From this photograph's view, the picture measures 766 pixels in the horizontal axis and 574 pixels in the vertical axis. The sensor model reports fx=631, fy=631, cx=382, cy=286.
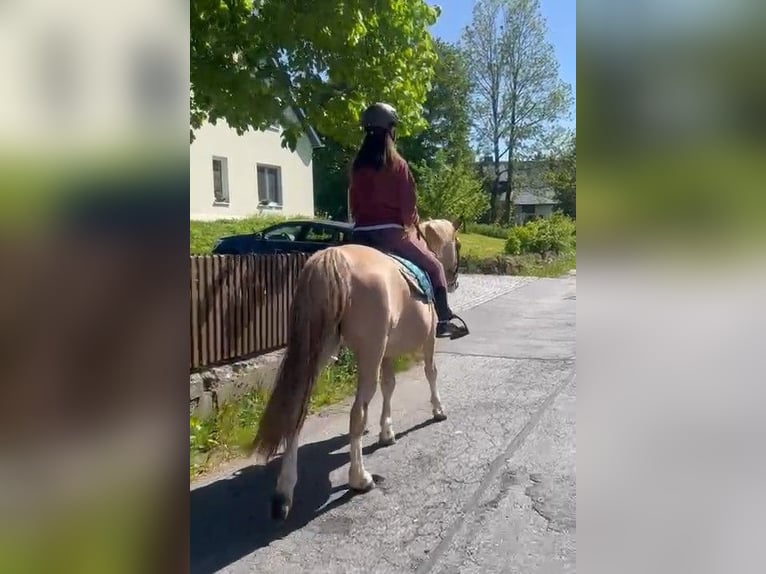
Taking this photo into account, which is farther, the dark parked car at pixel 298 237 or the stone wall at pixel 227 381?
the dark parked car at pixel 298 237

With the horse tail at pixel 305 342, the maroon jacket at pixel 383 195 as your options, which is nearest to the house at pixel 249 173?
the horse tail at pixel 305 342

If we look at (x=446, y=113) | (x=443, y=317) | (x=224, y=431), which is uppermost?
(x=446, y=113)

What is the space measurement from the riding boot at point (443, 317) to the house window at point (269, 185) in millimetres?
2106

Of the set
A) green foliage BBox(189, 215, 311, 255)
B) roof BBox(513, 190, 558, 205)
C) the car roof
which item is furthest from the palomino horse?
the car roof

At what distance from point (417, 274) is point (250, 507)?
1.67m

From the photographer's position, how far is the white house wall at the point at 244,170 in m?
3.72

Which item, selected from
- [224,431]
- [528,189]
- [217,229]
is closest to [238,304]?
[217,229]

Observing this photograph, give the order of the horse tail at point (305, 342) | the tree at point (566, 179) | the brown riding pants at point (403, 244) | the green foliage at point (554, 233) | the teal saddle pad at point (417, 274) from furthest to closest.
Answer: the brown riding pants at point (403, 244), the teal saddle pad at point (417, 274), the horse tail at point (305, 342), the green foliage at point (554, 233), the tree at point (566, 179)

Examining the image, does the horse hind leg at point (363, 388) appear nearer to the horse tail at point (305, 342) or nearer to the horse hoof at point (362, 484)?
the horse hoof at point (362, 484)

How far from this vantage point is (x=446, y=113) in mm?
4199

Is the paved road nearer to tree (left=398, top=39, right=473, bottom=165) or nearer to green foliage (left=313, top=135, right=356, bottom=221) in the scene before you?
tree (left=398, top=39, right=473, bottom=165)

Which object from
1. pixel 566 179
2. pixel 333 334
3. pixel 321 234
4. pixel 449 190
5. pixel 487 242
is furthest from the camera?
pixel 321 234

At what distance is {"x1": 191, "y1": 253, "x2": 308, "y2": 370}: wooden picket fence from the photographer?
4.26 m

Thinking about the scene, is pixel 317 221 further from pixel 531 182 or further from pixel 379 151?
pixel 531 182
